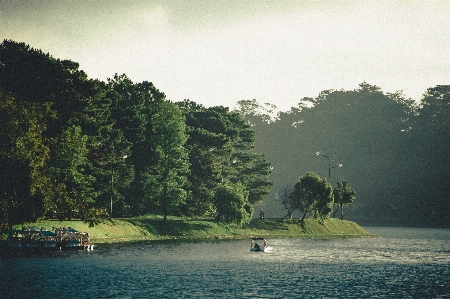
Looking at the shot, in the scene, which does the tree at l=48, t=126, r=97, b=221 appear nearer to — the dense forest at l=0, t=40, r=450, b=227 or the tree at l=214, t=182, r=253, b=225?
the dense forest at l=0, t=40, r=450, b=227

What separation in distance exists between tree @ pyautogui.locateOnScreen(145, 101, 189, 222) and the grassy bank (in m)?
4.46

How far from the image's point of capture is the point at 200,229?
12388 cm

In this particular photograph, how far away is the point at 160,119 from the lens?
12556 cm

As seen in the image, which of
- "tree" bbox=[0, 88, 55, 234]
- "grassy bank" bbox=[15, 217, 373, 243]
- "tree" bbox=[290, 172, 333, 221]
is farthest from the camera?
"tree" bbox=[290, 172, 333, 221]

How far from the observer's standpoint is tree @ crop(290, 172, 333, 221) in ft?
481

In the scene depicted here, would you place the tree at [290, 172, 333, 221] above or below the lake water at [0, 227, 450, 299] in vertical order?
above

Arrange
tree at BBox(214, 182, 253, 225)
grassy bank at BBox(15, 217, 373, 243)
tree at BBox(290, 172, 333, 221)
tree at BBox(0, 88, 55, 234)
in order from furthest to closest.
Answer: tree at BBox(290, 172, 333, 221) < tree at BBox(214, 182, 253, 225) < grassy bank at BBox(15, 217, 373, 243) < tree at BBox(0, 88, 55, 234)

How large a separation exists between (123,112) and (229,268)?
61.8 m

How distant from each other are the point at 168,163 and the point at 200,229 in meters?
13.9

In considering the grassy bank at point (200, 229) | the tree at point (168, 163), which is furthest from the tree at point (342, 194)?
the tree at point (168, 163)

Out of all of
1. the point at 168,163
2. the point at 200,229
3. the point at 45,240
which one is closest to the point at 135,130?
the point at 168,163

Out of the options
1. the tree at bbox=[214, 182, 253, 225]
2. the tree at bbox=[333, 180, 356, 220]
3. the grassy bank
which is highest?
the tree at bbox=[333, 180, 356, 220]

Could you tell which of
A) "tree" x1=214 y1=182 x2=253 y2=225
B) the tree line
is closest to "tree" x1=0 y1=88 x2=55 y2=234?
the tree line

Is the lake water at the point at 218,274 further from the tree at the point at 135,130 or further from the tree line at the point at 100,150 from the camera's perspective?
the tree at the point at 135,130
